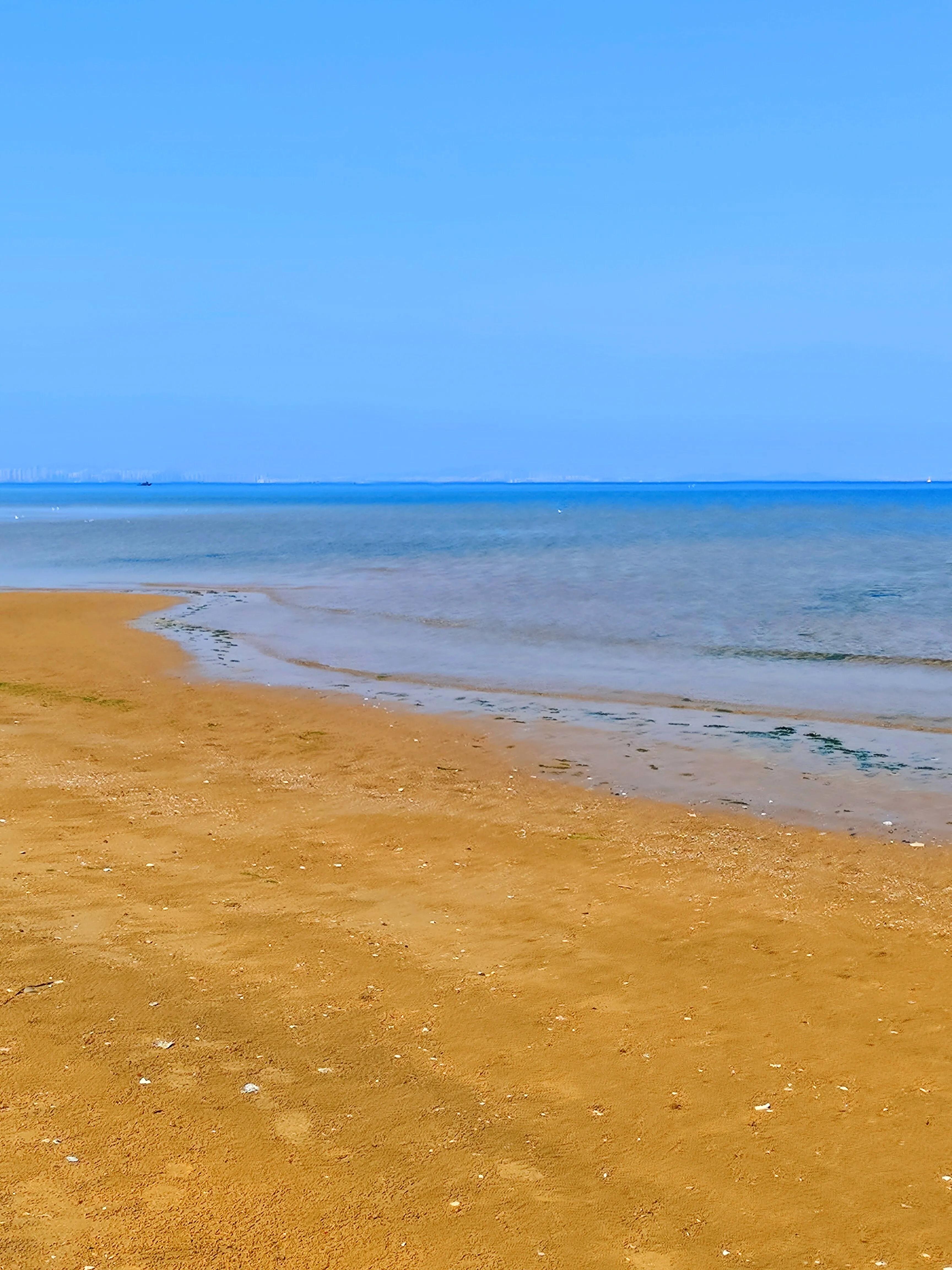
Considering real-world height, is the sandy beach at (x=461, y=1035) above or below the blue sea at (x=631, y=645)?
below

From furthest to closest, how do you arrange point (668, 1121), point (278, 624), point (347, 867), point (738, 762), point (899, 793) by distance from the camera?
point (278, 624) < point (738, 762) < point (899, 793) < point (347, 867) < point (668, 1121)

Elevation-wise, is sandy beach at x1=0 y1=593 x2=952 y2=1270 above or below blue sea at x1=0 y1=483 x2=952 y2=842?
below

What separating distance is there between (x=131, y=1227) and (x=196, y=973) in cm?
274

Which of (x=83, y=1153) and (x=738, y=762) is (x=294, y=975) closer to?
(x=83, y=1153)

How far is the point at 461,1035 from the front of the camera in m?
6.62

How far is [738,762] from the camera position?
1444cm

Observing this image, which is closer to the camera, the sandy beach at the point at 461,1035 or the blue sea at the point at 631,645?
the sandy beach at the point at 461,1035

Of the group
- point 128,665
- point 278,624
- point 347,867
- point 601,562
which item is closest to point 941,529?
point 601,562

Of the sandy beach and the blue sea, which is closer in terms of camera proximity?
the sandy beach

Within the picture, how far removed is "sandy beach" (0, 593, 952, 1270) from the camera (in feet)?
15.9

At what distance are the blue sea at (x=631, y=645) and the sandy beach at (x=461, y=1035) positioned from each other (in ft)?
8.43

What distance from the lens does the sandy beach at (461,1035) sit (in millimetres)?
4832

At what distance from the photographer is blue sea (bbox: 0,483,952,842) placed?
14.1 metres

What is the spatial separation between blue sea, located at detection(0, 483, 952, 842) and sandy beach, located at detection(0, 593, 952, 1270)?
2.57 meters
